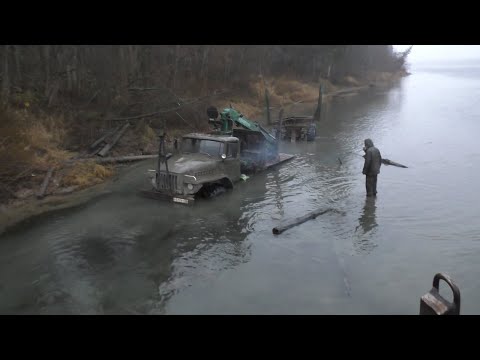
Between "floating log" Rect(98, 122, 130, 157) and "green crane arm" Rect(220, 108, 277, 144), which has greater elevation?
"green crane arm" Rect(220, 108, 277, 144)

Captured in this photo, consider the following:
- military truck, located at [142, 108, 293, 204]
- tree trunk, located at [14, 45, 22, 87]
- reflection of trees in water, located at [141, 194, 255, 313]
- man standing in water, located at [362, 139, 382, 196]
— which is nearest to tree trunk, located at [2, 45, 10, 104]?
tree trunk, located at [14, 45, 22, 87]

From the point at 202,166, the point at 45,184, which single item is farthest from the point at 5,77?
the point at 202,166

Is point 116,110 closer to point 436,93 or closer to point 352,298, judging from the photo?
point 352,298

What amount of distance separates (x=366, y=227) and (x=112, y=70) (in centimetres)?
1671

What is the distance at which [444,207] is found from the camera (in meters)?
13.7

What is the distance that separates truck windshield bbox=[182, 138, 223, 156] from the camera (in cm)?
1386

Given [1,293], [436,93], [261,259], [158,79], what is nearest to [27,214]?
[1,293]

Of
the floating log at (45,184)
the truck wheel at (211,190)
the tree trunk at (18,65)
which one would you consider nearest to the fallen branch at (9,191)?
the floating log at (45,184)

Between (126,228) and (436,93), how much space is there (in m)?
49.3

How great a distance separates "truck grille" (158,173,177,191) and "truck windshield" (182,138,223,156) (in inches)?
59.4

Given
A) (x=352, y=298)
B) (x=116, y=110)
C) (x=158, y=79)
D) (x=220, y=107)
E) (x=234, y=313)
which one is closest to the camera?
(x=234, y=313)

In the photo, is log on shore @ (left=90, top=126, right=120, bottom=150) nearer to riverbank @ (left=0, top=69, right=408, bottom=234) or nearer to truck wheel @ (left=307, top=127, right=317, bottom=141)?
riverbank @ (left=0, top=69, right=408, bottom=234)

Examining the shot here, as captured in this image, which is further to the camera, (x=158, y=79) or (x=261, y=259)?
(x=158, y=79)

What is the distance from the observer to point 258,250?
1032 cm
